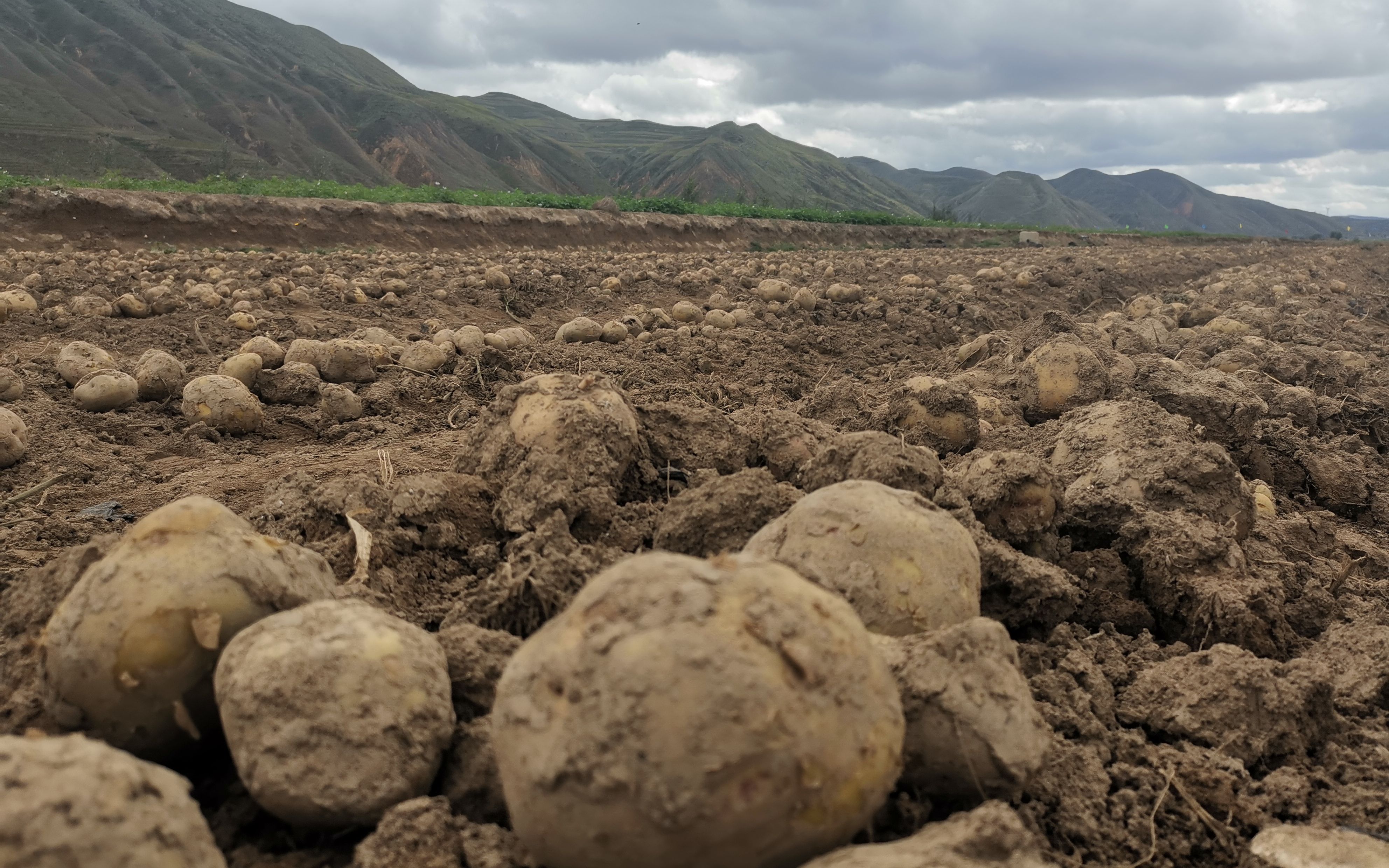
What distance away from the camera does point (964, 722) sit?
204 cm

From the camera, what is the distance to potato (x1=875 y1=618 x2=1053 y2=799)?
2045 millimetres

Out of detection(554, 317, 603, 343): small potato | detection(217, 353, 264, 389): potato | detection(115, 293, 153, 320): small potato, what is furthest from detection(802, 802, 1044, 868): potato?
detection(115, 293, 153, 320): small potato

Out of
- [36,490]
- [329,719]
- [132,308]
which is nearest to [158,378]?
[36,490]

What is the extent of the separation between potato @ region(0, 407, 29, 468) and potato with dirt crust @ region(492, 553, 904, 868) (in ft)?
15.4

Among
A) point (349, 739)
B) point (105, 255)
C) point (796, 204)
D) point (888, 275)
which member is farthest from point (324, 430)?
point (796, 204)

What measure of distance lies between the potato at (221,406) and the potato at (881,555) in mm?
4591

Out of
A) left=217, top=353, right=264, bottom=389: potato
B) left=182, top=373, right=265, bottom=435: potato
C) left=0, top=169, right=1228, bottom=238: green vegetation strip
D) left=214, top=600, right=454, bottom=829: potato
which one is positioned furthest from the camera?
left=0, top=169, right=1228, bottom=238: green vegetation strip

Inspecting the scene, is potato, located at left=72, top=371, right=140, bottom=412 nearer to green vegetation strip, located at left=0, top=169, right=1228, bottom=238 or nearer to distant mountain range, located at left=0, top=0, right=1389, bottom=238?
green vegetation strip, located at left=0, top=169, right=1228, bottom=238

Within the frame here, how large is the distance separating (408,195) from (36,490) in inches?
817

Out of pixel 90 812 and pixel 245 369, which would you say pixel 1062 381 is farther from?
pixel 245 369

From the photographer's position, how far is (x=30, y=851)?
57.9 inches

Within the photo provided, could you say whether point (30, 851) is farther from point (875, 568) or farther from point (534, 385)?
point (534, 385)

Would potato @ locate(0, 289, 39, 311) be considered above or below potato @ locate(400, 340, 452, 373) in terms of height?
above

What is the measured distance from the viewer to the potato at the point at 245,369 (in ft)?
21.0
